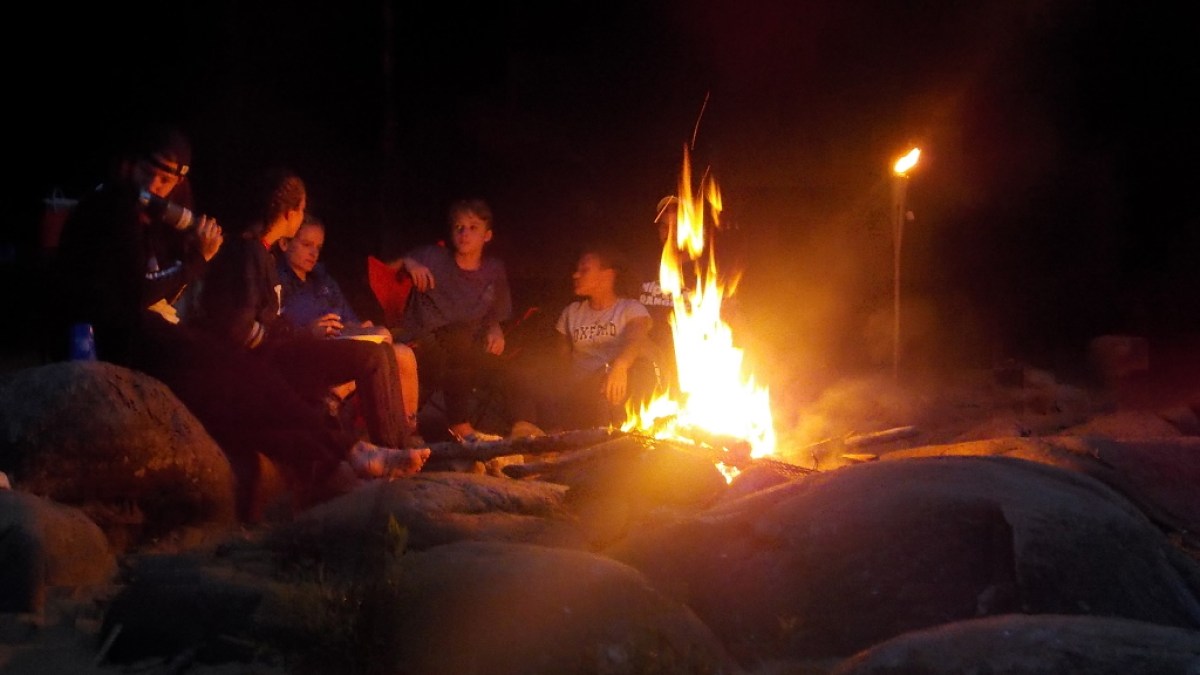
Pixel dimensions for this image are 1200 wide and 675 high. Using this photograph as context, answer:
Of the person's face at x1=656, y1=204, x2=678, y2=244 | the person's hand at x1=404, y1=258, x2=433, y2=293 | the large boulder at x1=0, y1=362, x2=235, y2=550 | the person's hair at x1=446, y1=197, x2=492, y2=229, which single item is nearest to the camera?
the large boulder at x1=0, y1=362, x2=235, y2=550

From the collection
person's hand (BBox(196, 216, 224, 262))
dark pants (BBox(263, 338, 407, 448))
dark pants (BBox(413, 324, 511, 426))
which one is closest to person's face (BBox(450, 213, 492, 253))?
dark pants (BBox(413, 324, 511, 426))

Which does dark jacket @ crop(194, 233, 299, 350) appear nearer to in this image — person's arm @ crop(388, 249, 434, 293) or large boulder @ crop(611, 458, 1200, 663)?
person's arm @ crop(388, 249, 434, 293)

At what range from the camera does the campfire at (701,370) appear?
683cm

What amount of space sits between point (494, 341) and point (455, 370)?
1.32 feet

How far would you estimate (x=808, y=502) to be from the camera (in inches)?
156

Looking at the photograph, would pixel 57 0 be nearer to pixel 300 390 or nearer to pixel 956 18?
pixel 300 390

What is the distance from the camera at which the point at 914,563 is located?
139 inches

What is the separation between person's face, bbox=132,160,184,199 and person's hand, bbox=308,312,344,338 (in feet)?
3.99

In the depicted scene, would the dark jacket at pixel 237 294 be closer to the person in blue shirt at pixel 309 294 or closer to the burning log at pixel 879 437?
the person in blue shirt at pixel 309 294

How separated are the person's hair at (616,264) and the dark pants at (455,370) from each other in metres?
1.17

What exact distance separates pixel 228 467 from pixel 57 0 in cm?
453

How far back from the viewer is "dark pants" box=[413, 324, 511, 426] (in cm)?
731

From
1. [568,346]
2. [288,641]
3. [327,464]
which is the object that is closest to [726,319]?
[568,346]

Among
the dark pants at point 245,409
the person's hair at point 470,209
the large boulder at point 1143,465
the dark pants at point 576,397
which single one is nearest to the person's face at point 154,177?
the dark pants at point 245,409
